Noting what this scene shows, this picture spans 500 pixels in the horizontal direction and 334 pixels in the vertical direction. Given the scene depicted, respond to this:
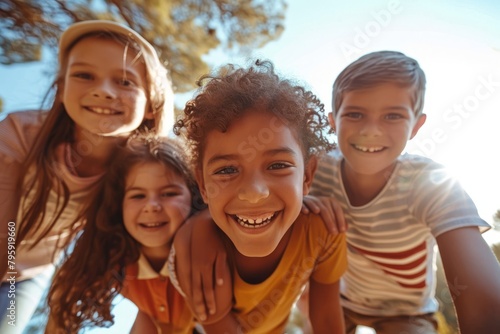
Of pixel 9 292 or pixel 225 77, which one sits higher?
pixel 225 77

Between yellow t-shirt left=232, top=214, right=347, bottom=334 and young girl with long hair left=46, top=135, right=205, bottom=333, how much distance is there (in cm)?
19

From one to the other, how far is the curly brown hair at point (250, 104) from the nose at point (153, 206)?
6.4 inches

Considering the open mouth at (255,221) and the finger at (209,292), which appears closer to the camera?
the open mouth at (255,221)

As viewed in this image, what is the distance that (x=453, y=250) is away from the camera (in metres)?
0.89

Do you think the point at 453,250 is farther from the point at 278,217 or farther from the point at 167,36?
the point at 167,36

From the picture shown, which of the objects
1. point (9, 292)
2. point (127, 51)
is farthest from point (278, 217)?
point (9, 292)

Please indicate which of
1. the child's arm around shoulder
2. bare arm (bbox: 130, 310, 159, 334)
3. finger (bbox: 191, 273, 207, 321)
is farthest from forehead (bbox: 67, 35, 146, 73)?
bare arm (bbox: 130, 310, 159, 334)

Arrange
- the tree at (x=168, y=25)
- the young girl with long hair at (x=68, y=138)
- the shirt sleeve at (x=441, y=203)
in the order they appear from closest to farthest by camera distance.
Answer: the shirt sleeve at (x=441, y=203) → the young girl with long hair at (x=68, y=138) → the tree at (x=168, y=25)

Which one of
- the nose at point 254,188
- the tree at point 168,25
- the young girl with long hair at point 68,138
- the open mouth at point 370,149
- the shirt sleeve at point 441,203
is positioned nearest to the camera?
the nose at point 254,188

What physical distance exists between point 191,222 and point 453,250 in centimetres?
60

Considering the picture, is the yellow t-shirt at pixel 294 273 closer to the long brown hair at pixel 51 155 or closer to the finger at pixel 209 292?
the finger at pixel 209 292

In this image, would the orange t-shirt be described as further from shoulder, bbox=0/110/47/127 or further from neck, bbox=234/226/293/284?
shoulder, bbox=0/110/47/127

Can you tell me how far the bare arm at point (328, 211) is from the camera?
97cm

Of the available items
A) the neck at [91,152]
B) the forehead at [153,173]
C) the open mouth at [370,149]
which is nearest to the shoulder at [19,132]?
the neck at [91,152]
